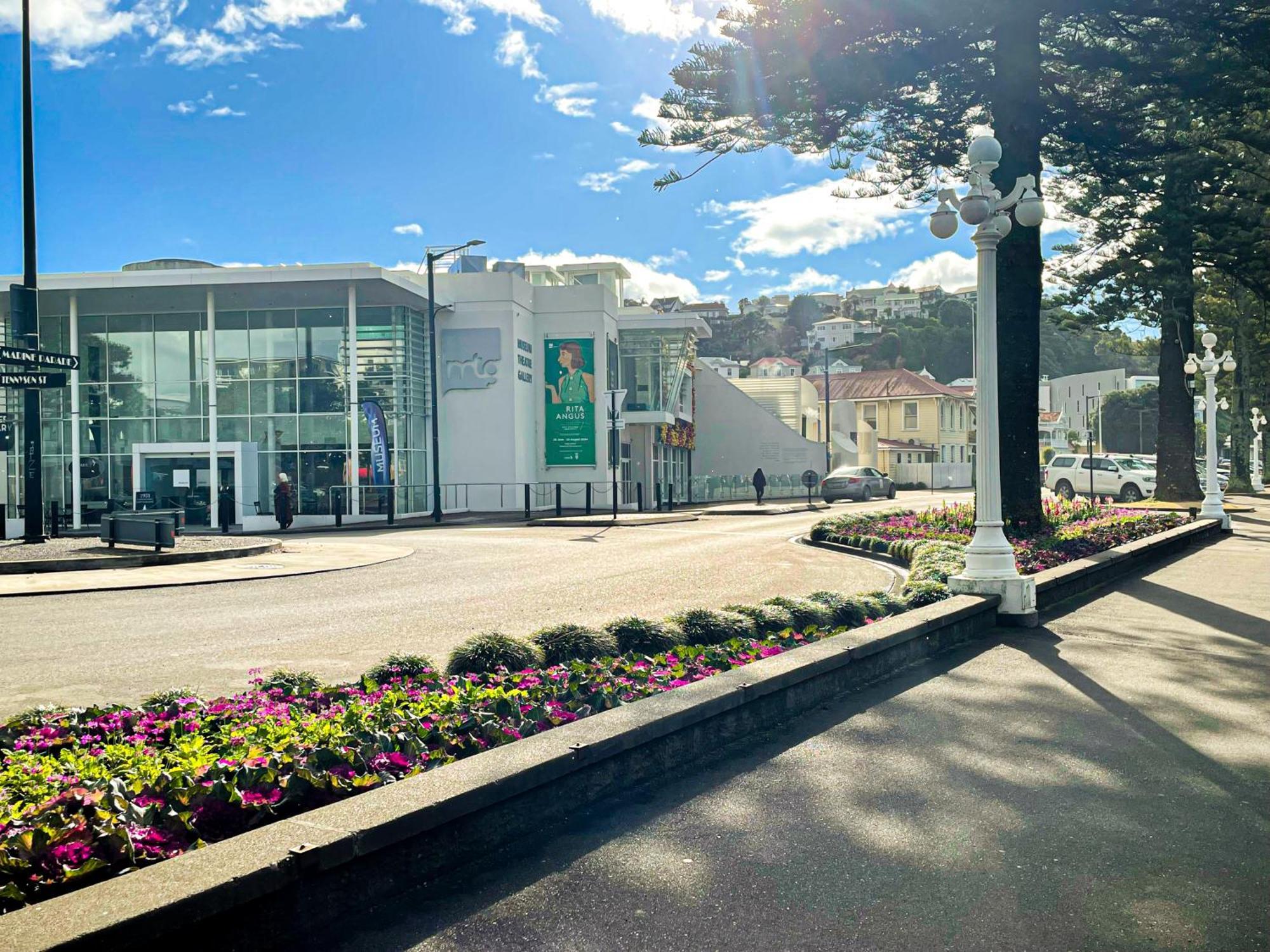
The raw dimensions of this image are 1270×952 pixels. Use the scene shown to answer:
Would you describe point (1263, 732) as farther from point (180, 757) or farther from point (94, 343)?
point (94, 343)

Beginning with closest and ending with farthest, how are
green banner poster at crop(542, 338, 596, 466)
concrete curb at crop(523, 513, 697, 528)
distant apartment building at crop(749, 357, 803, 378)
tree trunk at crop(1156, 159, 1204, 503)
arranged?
1. tree trunk at crop(1156, 159, 1204, 503)
2. concrete curb at crop(523, 513, 697, 528)
3. green banner poster at crop(542, 338, 596, 466)
4. distant apartment building at crop(749, 357, 803, 378)

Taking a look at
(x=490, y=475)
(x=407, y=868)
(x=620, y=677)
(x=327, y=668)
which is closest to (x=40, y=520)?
(x=327, y=668)

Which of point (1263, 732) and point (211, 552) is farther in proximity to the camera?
point (211, 552)

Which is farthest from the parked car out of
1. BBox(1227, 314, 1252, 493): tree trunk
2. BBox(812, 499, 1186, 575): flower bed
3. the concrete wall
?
BBox(812, 499, 1186, 575): flower bed

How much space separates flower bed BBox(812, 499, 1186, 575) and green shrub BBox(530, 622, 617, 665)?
6.20m

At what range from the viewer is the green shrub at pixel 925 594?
938 cm

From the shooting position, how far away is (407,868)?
11.9 ft

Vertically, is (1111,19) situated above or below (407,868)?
above

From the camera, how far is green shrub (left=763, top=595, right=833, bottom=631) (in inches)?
316

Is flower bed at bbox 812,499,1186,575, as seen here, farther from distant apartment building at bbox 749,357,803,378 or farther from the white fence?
distant apartment building at bbox 749,357,803,378

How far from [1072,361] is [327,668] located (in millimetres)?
110485

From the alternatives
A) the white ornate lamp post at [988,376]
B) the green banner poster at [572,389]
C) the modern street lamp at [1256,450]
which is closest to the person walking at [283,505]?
the green banner poster at [572,389]

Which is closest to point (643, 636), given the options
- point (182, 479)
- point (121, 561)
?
point (121, 561)

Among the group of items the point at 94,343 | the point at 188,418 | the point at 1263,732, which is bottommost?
the point at 1263,732
